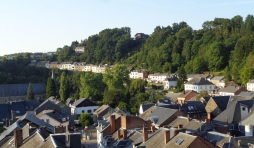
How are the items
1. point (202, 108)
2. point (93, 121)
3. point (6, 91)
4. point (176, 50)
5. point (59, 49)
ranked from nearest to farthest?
point (202, 108)
point (93, 121)
point (6, 91)
point (176, 50)
point (59, 49)

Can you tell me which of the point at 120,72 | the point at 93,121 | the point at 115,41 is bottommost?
the point at 93,121

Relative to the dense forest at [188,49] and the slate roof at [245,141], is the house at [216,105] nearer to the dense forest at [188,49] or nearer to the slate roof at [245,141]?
the slate roof at [245,141]

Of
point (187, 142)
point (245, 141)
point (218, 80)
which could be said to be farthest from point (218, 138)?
point (218, 80)

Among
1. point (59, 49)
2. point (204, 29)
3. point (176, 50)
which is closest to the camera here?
point (176, 50)

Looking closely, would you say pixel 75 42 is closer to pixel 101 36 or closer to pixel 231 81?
pixel 101 36

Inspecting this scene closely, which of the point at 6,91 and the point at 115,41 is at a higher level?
the point at 115,41

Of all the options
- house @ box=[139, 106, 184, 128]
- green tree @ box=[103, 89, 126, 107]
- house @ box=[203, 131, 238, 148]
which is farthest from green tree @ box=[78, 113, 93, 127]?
house @ box=[203, 131, 238, 148]

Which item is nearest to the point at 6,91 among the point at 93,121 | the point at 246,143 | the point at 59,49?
the point at 93,121
